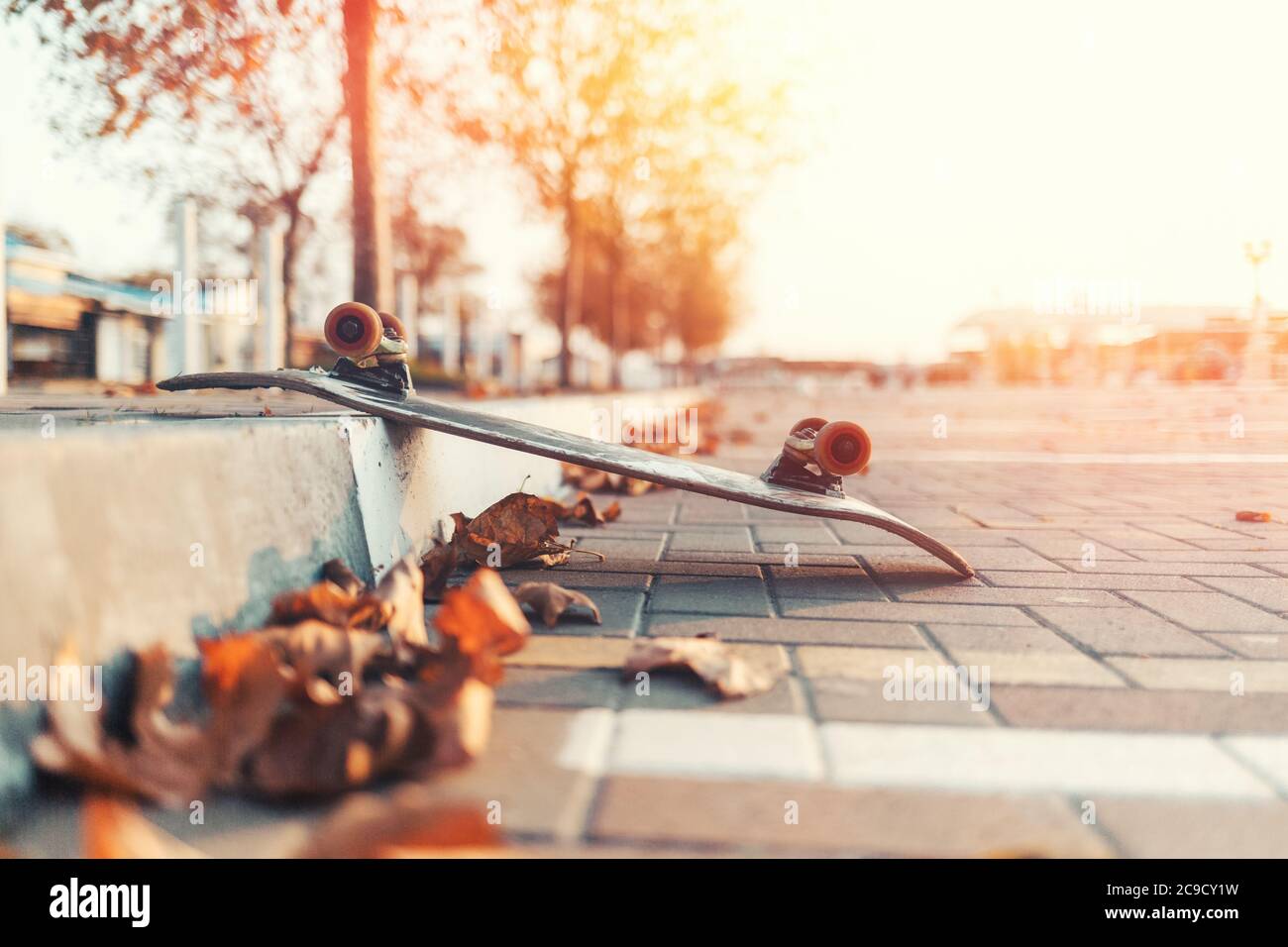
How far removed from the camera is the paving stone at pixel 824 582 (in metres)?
3.07

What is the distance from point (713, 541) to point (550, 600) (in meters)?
1.66

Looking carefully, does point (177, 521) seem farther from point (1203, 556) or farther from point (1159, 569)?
point (1203, 556)

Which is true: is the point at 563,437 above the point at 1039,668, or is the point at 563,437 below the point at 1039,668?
above

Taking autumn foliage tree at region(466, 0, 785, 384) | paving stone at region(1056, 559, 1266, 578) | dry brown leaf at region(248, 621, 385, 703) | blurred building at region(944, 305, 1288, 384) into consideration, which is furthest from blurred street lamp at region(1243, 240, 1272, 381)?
dry brown leaf at region(248, 621, 385, 703)

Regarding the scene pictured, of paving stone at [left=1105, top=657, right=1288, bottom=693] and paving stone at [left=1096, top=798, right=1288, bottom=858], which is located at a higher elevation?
paving stone at [left=1105, top=657, right=1288, bottom=693]

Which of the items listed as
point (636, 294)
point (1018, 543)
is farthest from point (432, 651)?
point (636, 294)

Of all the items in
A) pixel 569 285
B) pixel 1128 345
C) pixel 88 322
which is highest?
pixel 569 285

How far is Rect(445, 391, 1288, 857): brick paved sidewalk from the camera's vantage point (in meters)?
1.46

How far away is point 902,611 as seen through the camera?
2.85 metres

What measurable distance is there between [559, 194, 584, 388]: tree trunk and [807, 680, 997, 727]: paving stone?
16.2 meters

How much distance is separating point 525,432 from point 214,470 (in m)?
1.28

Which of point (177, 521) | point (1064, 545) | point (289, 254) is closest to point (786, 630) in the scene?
point (177, 521)

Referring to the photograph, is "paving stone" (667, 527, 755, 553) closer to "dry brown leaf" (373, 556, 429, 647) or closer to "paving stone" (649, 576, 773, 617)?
"paving stone" (649, 576, 773, 617)

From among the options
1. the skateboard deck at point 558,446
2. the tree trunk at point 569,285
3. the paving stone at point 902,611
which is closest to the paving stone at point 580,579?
the skateboard deck at point 558,446
